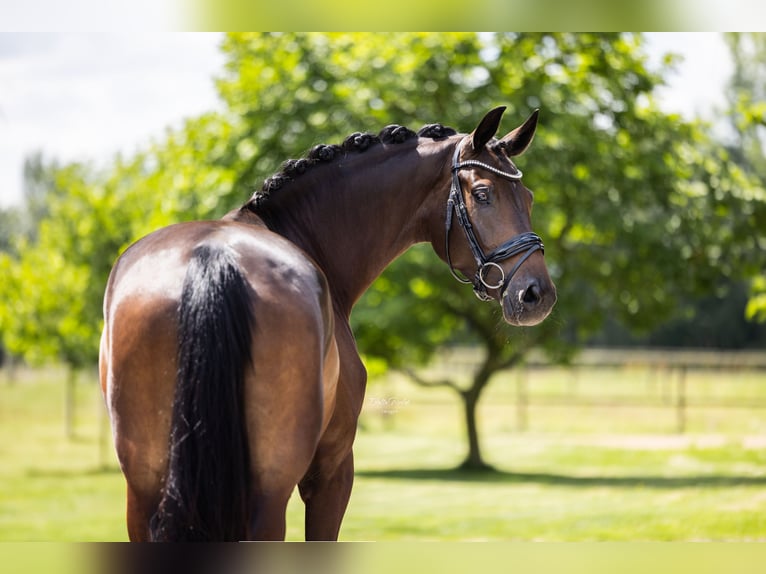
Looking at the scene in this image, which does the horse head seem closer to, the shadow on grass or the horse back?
the horse back

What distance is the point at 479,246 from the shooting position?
2.70m

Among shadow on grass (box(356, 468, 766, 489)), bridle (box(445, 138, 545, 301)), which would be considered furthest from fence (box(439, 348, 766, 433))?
bridle (box(445, 138, 545, 301))

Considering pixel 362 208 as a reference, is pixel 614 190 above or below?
above

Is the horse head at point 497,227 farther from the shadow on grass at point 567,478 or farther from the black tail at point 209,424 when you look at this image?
the shadow on grass at point 567,478

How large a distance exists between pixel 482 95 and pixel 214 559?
8.05 m

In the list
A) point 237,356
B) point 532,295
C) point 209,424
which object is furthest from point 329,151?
point 209,424

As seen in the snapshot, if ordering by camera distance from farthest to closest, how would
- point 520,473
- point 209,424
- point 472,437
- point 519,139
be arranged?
point 472,437
point 520,473
point 519,139
point 209,424

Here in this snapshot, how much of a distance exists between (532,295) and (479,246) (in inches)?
8.8

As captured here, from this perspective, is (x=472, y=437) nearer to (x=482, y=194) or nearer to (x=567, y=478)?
(x=567, y=478)

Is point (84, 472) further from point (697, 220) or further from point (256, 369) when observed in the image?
point (256, 369)

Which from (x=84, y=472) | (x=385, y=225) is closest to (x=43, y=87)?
(x=84, y=472)

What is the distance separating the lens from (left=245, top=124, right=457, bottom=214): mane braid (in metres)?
2.84

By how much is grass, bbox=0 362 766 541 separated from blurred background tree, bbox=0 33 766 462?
1754mm

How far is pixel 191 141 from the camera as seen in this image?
34.1 feet
